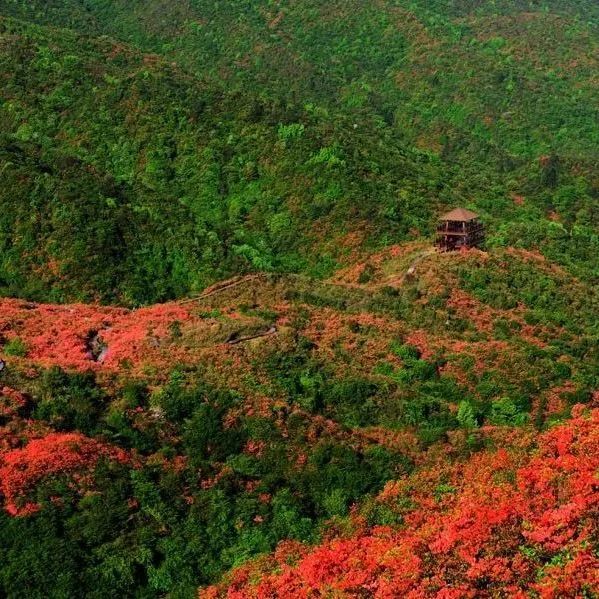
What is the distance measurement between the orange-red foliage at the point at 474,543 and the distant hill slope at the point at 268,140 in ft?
76.6

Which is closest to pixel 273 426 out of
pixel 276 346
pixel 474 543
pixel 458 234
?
pixel 276 346

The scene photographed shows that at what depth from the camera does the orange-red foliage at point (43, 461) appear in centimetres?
2452

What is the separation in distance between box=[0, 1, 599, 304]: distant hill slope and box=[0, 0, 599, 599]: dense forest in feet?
0.94

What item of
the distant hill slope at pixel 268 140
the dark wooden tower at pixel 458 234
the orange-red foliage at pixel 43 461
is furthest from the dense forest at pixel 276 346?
the dark wooden tower at pixel 458 234

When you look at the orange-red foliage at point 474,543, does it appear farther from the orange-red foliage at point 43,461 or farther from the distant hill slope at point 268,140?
the distant hill slope at point 268,140

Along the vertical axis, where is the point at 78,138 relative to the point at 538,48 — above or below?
below

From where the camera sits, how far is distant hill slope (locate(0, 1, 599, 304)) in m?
48.0

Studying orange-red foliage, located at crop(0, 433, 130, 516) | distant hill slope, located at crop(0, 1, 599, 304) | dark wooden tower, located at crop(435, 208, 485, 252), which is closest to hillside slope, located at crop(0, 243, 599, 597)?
orange-red foliage, located at crop(0, 433, 130, 516)

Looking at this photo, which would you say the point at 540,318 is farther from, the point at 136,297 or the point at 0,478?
the point at 0,478

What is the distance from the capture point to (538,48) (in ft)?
329

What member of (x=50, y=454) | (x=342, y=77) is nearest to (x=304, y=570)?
(x=50, y=454)

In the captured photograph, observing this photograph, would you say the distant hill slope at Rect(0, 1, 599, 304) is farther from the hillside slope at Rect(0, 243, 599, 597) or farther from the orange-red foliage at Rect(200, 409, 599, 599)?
the orange-red foliage at Rect(200, 409, 599, 599)

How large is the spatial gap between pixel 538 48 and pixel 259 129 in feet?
195

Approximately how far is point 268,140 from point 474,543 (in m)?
42.9
